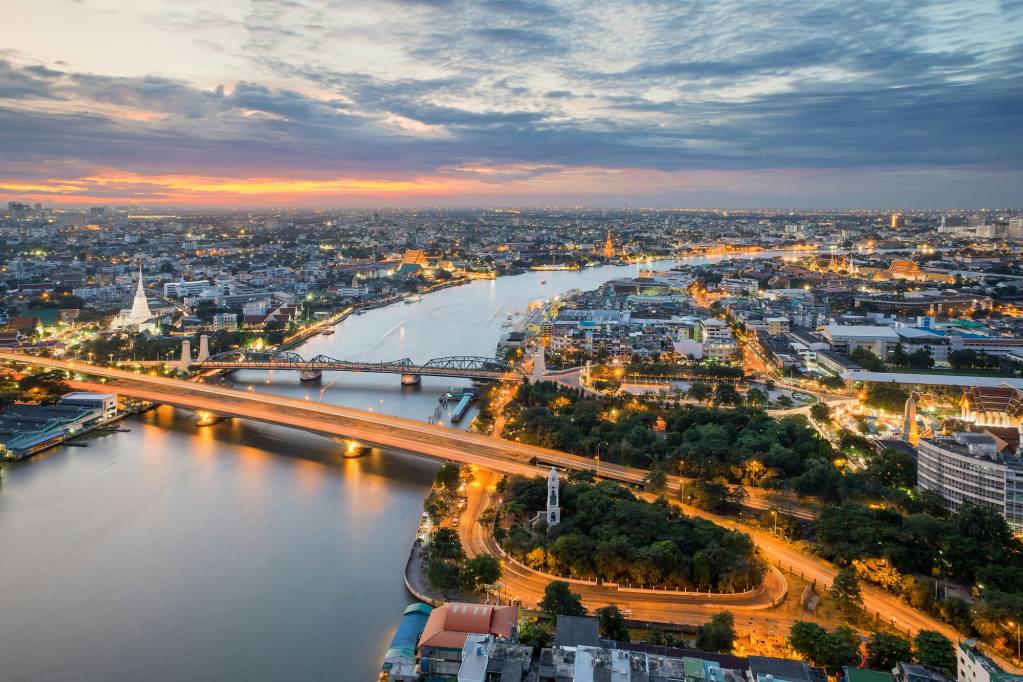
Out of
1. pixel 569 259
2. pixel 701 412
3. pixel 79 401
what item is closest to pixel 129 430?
pixel 79 401

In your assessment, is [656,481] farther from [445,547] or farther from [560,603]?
[560,603]

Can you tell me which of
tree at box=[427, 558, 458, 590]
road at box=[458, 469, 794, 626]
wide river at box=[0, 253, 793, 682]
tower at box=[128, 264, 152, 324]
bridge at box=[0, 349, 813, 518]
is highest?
tower at box=[128, 264, 152, 324]

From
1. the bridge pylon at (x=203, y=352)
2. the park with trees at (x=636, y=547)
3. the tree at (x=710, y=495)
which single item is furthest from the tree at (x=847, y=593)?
the bridge pylon at (x=203, y=352)

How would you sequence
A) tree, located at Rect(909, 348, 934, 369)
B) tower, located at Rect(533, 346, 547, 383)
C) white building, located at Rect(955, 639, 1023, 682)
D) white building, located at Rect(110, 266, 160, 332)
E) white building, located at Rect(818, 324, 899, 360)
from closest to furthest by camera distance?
white building, located at Rect(955, 639, 1023, 682)
tower, located at Rect(533, 346, 547, 383)
tree, located at Rect(909, 348, 934, 369)
white building, located at Rect(818, 324, 899, 360)
white building, located at Rect(110, 266, 160, 332)

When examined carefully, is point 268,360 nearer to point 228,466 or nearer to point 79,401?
point 79,401

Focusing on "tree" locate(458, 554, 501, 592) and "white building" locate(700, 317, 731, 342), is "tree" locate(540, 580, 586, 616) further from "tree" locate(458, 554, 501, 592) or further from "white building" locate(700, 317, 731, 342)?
"white building" locate(700, 317, 731, 342)

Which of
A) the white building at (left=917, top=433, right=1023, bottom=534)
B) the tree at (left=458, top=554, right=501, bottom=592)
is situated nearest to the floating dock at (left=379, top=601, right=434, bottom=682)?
the tree at (left=458, top=554, right=501, bottom=592)

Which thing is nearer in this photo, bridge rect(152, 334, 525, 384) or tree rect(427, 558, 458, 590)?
tree rect(427, 558, 458, 590)

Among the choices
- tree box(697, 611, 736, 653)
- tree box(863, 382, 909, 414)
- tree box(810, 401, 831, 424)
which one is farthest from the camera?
tree box(863, 382, 909, 414)
